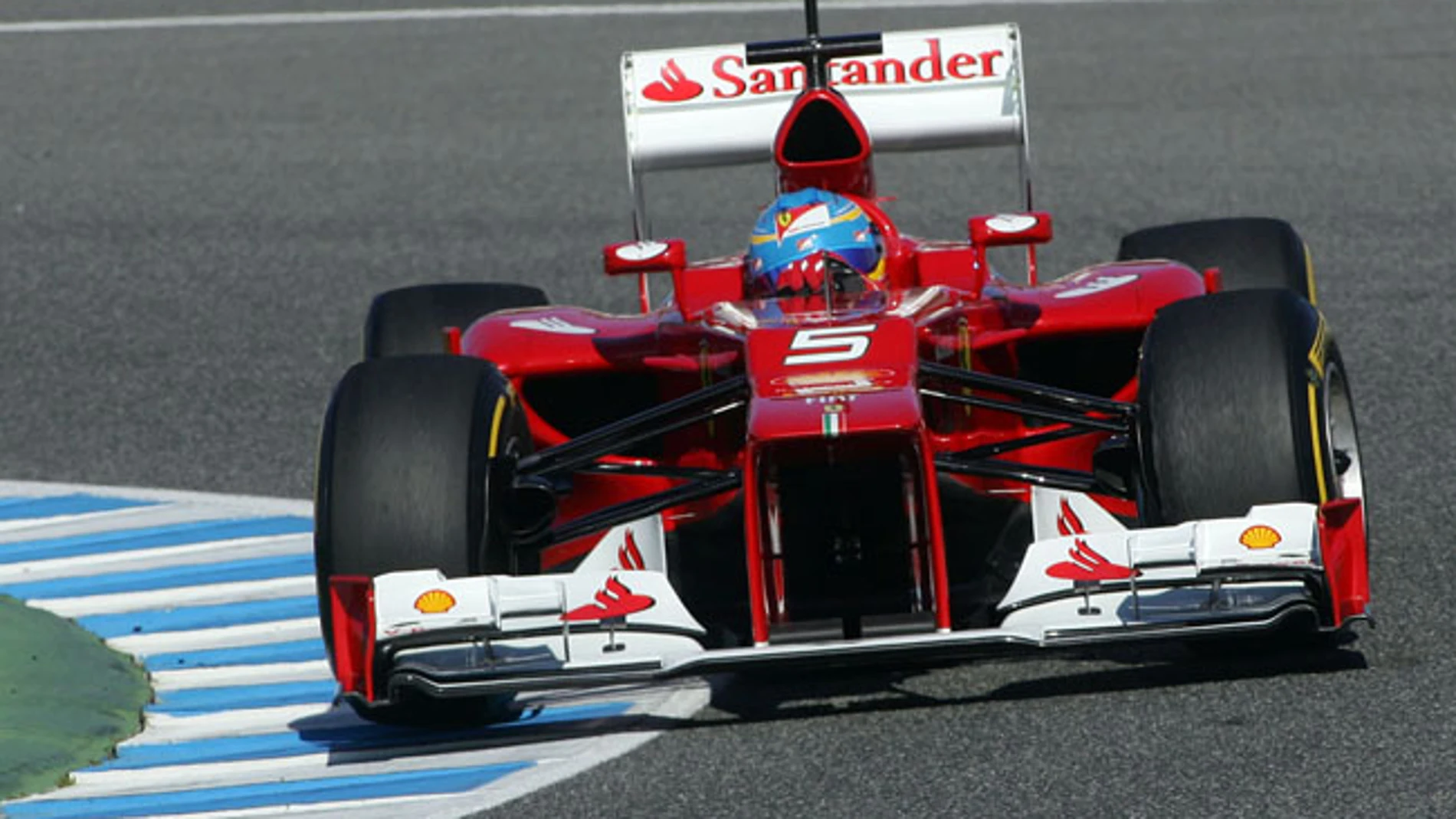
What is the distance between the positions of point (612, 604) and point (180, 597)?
2442 mm

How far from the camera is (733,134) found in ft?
30.2

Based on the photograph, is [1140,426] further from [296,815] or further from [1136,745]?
[296,815]

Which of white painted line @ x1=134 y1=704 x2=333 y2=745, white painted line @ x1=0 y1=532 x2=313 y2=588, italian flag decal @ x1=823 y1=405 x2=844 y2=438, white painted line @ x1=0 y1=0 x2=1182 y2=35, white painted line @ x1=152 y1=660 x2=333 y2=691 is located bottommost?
white painted line @ x1=134 y1=704 x2=333 y2=745

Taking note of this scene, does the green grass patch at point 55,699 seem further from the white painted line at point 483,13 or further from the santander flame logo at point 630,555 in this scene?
the white painted line at point 483,13

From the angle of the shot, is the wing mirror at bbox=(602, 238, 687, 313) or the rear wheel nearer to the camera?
the rear wheel

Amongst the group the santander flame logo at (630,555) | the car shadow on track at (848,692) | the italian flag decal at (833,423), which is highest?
the italian flag decal at (833,423)

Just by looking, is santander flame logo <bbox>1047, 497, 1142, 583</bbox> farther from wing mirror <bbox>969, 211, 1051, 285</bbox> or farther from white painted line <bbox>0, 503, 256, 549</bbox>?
white painted line <bbox>0, 503, 256, 549</bbox>

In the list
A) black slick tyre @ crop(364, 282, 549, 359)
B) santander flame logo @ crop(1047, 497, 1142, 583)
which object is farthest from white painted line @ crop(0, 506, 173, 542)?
santander flame logo @ crop(1047, 497, 1142, 583)

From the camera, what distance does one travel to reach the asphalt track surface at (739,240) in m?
6.35

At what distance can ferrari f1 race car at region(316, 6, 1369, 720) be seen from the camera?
256 inches

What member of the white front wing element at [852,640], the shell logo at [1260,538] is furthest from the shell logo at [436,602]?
the shell logo at [1260,538]

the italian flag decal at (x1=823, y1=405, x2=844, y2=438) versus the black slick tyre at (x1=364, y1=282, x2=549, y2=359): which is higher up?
the black slick tyre at (x1=364, y1=282, x2=549, y2=359)

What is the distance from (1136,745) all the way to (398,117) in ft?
32.9

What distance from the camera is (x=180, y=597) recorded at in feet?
28.2
